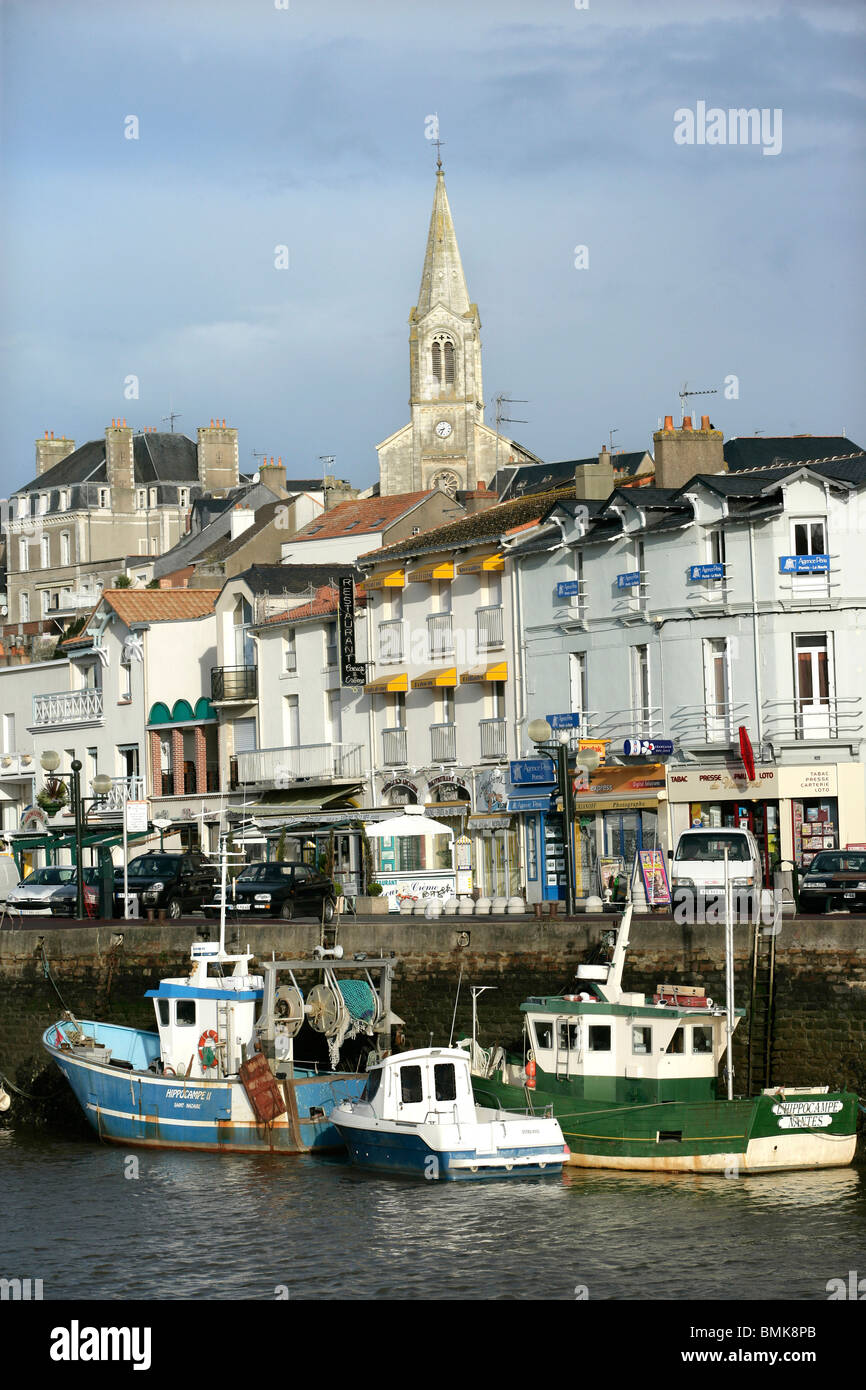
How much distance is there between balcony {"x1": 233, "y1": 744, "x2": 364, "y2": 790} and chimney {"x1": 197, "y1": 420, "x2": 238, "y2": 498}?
6258 cm

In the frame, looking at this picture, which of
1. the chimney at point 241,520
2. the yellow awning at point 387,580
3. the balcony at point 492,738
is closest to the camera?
the balcony at point 492,738

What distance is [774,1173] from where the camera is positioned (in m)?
28.6

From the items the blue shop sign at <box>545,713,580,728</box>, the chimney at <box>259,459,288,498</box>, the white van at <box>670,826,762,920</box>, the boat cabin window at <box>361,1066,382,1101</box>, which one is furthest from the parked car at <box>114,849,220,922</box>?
the chimney at <box>259,459,288,498</box>

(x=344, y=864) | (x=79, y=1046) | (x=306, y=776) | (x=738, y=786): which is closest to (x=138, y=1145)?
(x=79, y=1046)

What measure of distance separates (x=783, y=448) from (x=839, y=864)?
43.9 metres

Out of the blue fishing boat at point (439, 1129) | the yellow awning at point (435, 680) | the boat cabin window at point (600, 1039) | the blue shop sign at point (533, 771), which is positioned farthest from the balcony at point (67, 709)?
the boat cabin window at point (600, 1039)

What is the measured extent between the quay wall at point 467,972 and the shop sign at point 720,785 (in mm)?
10872

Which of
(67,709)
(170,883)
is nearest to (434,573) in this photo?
(170,883)

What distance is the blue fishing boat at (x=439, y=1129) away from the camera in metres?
28.8

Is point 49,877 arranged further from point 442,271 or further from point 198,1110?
point 442,271

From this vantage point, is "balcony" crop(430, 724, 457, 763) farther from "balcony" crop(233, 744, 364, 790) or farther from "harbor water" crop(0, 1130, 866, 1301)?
"harbor water" crop(0, 1130, 866, 1301)

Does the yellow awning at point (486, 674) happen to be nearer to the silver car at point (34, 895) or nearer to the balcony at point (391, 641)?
the balcony at point (391, 641)

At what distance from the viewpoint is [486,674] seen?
5366cm
